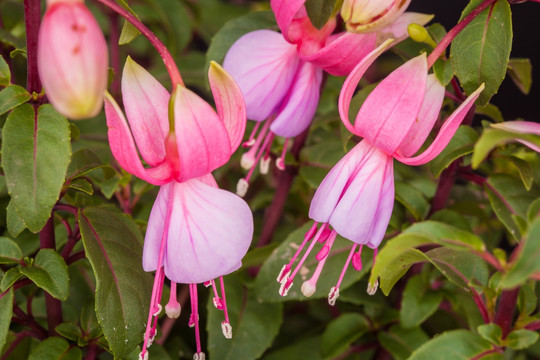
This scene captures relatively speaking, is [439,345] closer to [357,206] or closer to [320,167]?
[357,206]

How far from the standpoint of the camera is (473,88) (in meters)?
0.58

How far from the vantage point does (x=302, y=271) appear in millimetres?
763

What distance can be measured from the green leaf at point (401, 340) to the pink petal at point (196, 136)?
381 millimetres

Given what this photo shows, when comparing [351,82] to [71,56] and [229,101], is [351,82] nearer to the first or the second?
[229,101]

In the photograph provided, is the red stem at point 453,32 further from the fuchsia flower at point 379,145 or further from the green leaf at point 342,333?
the green leaf at point 342,333

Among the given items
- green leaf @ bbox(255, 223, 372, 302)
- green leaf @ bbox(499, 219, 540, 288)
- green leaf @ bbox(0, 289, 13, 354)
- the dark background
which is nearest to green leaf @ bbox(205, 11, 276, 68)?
green leaf @ bbox(255, 223, 372, 302)

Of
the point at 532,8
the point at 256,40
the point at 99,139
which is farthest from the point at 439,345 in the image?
the point at 532,8

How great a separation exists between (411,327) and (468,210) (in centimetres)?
16

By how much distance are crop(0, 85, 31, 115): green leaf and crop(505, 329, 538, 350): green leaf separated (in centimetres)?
47

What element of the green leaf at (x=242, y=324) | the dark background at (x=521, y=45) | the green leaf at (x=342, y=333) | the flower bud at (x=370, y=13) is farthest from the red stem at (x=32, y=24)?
the dark background at (x=521, y=45)

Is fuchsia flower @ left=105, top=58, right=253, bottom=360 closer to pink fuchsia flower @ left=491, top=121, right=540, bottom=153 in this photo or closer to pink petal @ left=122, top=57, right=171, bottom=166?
pink petal @ left=122, top=57, right=171, bottom=166

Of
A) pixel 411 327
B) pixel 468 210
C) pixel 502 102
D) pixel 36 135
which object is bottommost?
pixel 502 102

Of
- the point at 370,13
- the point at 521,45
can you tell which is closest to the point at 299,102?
the point at 370,13

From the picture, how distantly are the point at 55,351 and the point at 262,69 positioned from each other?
34 centimetres
